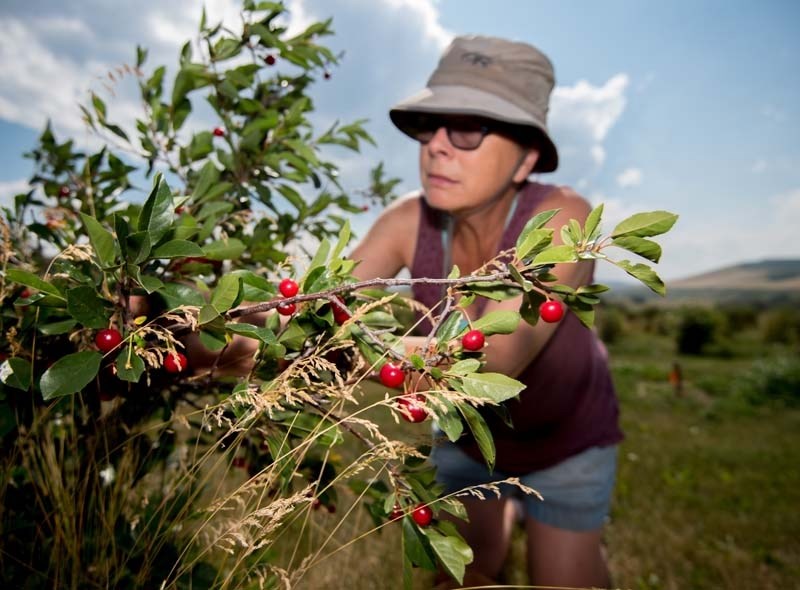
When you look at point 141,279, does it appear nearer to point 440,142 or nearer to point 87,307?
point 87,307

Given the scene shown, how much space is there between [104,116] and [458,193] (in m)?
1.28

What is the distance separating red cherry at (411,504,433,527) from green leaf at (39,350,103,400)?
645mm

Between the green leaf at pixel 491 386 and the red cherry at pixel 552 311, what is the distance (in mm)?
210

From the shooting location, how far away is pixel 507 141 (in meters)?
2.06

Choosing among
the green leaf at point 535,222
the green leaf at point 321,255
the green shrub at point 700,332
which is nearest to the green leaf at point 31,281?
the green leaf at point 321,255

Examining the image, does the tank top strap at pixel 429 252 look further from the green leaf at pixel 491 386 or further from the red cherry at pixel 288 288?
the green leaf at pixel 491 386

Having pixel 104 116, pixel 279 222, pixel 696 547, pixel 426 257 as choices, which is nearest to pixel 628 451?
pixel 696 547

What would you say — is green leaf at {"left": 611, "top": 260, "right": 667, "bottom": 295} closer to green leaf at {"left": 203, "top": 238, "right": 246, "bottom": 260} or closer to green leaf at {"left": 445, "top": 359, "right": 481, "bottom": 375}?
green leaf at {"left": 445, "top": 359, "right": 481, "bottom": 375}

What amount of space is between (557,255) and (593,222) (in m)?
0.09

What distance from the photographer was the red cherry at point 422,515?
0.99 meters

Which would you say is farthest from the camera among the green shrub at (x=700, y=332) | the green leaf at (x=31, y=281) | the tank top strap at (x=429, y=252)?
the green shrub at (x=700, y=332)

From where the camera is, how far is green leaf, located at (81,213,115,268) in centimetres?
80

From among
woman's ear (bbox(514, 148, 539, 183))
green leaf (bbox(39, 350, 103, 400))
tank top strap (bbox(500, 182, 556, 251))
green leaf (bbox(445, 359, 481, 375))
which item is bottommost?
green leaf (bbox(39, 350, 103, 400))

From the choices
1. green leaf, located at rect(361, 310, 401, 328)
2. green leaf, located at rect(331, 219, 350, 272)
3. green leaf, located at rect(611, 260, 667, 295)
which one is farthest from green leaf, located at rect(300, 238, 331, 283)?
green leaf, located at rect(611, 260, 667, 295)
